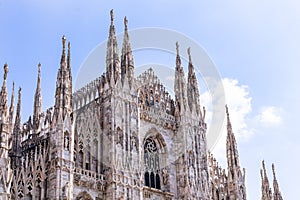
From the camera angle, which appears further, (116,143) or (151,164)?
(151,164)

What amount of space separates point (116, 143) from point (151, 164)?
4.22m

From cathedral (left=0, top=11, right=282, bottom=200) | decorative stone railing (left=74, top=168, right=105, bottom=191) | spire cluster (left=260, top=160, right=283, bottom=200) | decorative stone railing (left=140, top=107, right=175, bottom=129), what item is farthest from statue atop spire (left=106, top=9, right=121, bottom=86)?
spire cluster (left=260, top=160, right=283, bottom=200)

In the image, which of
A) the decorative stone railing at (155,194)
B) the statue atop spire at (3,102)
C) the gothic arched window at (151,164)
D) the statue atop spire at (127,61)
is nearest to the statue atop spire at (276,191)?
the decorative stone railing at (155,194)

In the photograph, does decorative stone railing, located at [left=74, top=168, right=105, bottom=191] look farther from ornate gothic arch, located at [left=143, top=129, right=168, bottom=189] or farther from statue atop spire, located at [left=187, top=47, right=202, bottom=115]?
statue atop spire, located at [left=187, top=47, right=202, bottom=115]

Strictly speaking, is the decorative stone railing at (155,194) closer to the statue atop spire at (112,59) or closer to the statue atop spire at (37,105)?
the statue atop spire at (112,59)

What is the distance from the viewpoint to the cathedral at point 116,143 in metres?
26.8

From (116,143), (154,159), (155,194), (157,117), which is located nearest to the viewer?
(116,143)

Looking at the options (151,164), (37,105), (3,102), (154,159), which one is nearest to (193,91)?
(154,159)

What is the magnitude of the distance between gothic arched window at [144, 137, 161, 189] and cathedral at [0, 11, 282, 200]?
65mm

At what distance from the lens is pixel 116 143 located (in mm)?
29984

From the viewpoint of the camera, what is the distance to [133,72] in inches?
1324

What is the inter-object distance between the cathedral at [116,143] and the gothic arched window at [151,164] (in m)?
0.06

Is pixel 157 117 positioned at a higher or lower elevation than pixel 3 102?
higher

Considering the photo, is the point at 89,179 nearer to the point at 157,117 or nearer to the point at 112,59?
the point at 157,117
